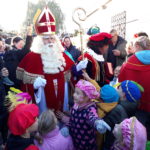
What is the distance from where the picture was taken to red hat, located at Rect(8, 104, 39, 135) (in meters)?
1.96

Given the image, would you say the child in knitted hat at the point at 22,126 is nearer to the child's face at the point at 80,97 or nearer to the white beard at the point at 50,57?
the child's face at the point at 80,97

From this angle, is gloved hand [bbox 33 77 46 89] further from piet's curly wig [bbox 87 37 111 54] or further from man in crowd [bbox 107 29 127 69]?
man in crowd [bbox 107 29 127 69]

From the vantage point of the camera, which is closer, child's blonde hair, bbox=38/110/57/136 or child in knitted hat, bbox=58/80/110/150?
child's blonde hair, bbox=38/110/57/136

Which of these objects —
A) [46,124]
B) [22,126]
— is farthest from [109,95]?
[22,126]

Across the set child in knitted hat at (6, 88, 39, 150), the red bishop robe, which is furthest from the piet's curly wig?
child in knitted hat at (6, 88, 39, 150)

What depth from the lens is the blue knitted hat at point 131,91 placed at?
241 cm

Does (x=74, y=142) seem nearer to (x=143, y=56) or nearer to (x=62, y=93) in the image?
(x=62, y=93)

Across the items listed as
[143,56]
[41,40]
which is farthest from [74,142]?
[41,40]

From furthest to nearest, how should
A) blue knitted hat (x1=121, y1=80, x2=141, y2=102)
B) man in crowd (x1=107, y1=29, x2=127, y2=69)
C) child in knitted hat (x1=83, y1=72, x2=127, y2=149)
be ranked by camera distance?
1. man in crowd (x1=107, y1=29, x2=127, y2=69)
2. blue knitted hat (x1=121, y1=80, x2=141, y2=102)
3. child in knitted hat (x1=83, y1=72, x2=127, y2=149)

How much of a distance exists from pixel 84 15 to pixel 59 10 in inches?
1244

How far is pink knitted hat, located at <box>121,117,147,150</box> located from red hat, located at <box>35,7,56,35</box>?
1.89 meters

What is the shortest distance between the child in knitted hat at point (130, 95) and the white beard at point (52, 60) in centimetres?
102

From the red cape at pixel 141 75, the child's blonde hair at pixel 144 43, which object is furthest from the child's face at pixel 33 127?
the child's blonde hair at pixel 144 43

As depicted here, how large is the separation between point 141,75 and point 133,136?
103 cm
